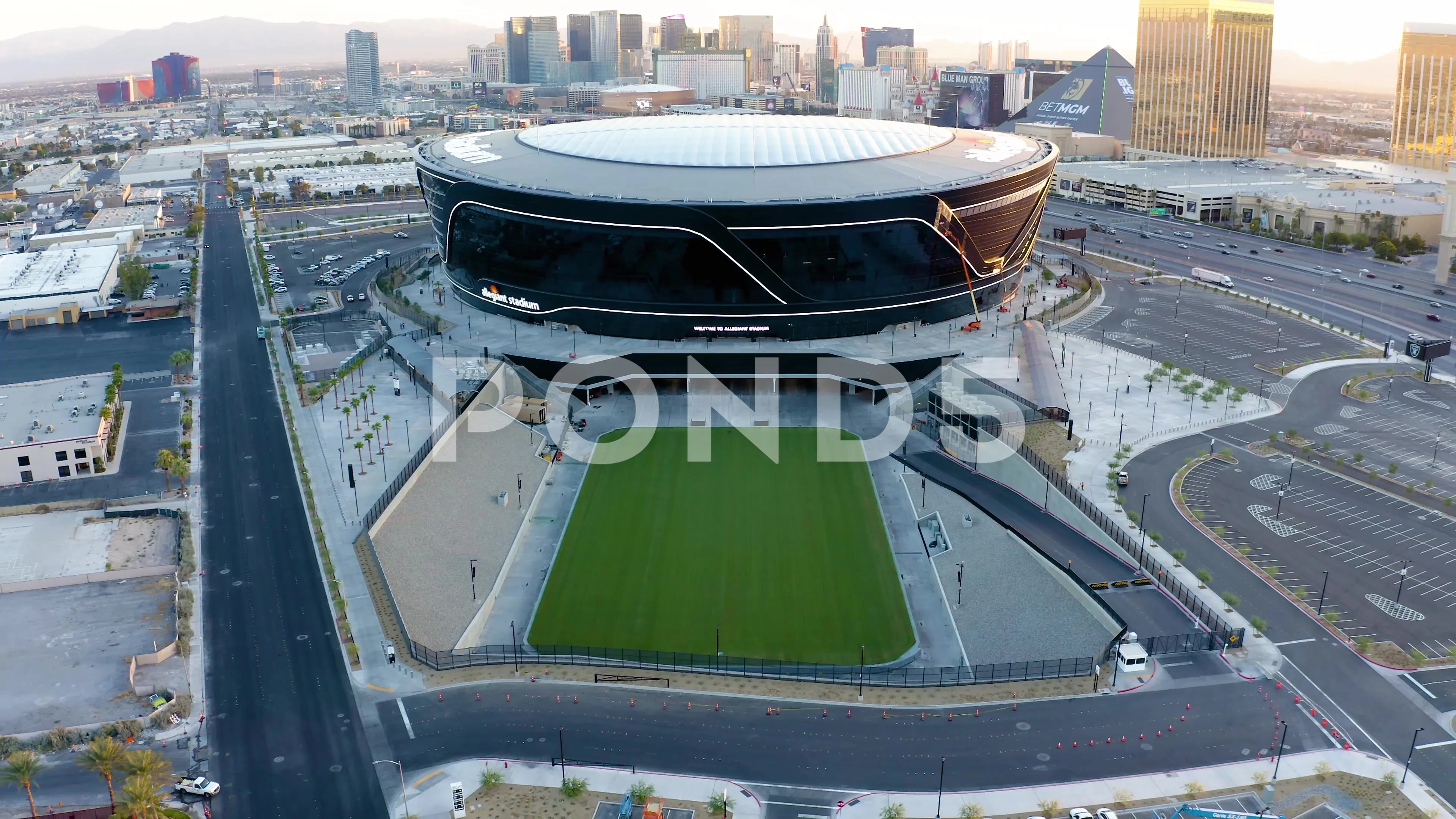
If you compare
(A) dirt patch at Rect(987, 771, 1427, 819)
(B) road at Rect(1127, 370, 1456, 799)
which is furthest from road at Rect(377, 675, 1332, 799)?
(B) road at Rect(1127, 370, 1456, 799)

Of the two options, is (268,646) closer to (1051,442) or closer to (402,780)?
(402,780)

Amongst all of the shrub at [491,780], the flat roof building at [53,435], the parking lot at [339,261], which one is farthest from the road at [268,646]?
the parking lot at [339,261]

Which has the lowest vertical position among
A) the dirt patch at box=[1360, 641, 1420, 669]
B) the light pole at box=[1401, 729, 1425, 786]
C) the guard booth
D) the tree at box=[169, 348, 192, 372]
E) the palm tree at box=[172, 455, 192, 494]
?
the light pole at box=[1401, 729, 1425, 786]

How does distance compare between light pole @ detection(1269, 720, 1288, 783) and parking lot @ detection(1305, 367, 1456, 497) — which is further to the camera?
parking lot @ detection(1305, 367, 1456, 497)

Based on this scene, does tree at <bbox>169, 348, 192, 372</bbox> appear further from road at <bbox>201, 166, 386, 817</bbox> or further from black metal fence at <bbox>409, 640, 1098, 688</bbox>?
black metal fence at <bbox>409, 640, 1098, 688</bbox>

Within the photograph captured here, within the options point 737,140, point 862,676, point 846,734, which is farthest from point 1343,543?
point 737,140

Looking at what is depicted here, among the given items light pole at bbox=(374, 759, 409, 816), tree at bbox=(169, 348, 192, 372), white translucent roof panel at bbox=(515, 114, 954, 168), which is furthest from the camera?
white translucent roof panel at bbox=(515, 114, 954, 168)

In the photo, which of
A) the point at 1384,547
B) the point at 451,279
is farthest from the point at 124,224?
the point at 1384,547

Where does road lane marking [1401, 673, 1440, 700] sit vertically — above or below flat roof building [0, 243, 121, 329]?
below

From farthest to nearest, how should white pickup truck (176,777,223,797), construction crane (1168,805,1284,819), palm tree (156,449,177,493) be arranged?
palm tree (156,449,177,493) → white pickup truck (176,777,223,797) → construction crane (1168,805,1284,819)
